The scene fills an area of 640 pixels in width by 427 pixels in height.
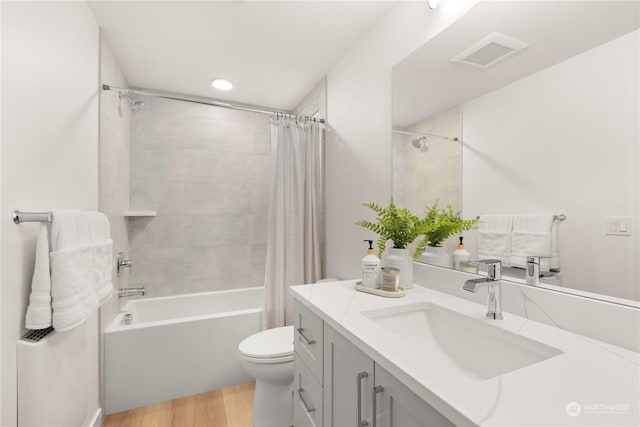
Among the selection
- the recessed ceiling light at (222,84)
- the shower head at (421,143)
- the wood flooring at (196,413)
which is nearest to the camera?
the shower head at (421,143)

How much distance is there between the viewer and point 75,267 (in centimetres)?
116

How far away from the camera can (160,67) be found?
7.59ft

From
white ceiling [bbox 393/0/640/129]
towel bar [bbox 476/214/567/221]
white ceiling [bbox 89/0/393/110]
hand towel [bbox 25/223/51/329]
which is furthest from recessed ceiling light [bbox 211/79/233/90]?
towel bar [bbox 476/214/567/221]

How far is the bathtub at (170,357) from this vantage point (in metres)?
1.89

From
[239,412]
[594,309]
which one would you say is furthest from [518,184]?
[239,412]

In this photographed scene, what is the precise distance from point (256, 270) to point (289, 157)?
52.8 inches

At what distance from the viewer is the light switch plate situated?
2.54 feet

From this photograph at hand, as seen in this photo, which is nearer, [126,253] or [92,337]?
[92,337]

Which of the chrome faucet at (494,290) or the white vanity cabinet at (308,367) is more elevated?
the chrome faucet at (494,290)

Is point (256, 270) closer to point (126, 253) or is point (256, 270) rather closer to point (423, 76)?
point (126, 253)

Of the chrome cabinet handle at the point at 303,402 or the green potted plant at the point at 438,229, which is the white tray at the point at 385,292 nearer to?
the green potted plant at the point at 438,229

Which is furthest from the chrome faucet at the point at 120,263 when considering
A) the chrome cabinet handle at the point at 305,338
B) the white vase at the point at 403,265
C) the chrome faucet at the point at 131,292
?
the white vase at the point at 403,265

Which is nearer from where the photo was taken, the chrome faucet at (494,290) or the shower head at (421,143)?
the chrome faucet at (494,290)

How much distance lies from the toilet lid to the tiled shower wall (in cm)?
123
